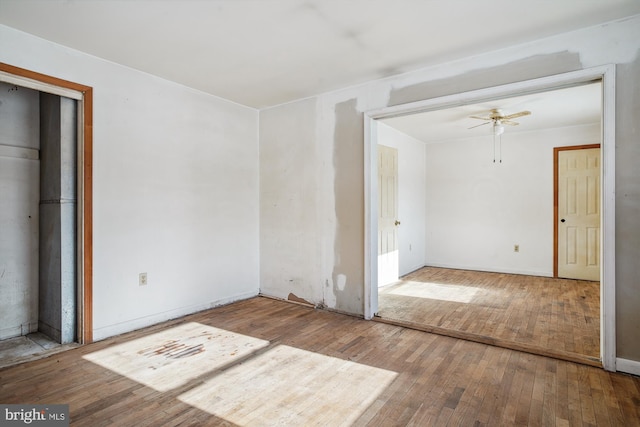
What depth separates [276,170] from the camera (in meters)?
4.47

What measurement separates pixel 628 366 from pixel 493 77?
2.46m

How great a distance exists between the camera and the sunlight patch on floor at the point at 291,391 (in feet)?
6.41

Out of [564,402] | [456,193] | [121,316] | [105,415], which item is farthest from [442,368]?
[456,193]

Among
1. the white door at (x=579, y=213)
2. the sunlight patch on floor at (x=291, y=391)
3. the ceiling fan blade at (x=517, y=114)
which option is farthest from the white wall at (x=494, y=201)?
the sunlight patch on floor at (x=291, y=391)

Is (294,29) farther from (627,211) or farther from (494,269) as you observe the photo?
(494,269)

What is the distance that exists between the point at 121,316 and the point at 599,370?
4.02 m

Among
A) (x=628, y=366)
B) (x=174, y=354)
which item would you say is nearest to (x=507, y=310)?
(x=628, y=366)

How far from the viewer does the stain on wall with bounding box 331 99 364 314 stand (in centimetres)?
376

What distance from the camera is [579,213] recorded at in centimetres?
565

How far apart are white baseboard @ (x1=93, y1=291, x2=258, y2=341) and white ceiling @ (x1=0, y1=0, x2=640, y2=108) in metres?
2.47

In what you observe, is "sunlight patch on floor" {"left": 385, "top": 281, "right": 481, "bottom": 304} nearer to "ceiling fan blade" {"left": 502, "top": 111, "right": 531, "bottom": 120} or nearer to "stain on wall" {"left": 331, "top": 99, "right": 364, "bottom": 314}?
"stain on wall" {"left": 331, "top": 99, "right": 364, "bottom": 314}

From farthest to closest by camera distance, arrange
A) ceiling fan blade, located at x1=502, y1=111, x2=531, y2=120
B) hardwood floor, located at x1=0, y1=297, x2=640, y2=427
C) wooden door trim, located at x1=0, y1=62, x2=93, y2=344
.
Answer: ceiling fan blade, located at x1=502, y1=111, x2=531, y2=120, wooden door trim, located at x1=0, y1=62, x2=93, y2=344, hardwood floor, located at x1=0, y1=297, x2=640, y2=427

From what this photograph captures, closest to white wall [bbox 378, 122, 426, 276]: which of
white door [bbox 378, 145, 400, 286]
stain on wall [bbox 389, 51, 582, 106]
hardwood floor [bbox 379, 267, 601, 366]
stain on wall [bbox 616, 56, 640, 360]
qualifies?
white door [bbox 378, 145, 400, 286]

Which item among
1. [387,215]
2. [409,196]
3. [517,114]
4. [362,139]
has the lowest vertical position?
[387,215]
